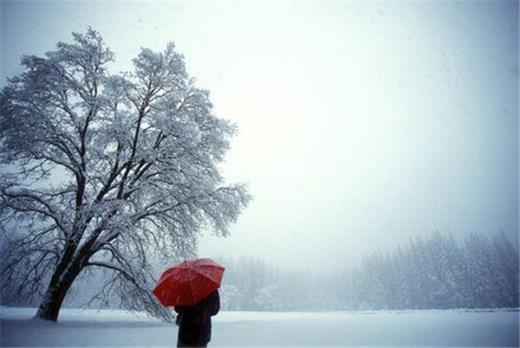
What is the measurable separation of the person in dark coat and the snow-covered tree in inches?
248

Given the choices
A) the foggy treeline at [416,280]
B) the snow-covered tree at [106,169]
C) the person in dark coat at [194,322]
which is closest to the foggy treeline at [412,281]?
the foggy treeline at [416,280]

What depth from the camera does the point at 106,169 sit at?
40.1 feet

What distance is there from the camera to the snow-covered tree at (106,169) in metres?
10.3

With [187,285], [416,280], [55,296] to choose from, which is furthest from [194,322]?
[416,280]

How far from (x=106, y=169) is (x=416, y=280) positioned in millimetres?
72759

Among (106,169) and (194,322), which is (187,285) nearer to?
(194,322)

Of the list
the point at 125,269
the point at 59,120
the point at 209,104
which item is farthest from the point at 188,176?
the point at 59,120

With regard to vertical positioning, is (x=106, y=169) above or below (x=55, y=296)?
above

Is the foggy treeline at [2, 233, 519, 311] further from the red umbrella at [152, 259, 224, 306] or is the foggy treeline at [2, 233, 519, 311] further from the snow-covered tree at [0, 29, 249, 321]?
the red umbrella at [152, 259, 224, 306]

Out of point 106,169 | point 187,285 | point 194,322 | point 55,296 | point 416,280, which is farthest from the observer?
point 416,280

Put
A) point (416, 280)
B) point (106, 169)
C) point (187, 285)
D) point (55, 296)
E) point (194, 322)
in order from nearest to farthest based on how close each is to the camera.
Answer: point (187, 285)
point (194, 322)
point (55, 296)
point (106, 169)
point (416, 280)

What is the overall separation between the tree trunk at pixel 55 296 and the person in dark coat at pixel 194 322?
342 inches

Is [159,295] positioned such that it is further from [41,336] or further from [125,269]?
[125,269]

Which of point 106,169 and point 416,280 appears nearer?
point 106,169
